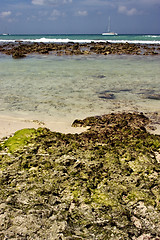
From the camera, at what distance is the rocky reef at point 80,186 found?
2.36m

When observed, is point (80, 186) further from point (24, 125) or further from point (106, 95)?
point (106, 95)

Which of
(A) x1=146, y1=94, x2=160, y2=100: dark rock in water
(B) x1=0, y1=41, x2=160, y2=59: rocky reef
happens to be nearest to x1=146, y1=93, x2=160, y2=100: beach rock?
(A) x1=146, y1=94, x2=160, y2=100: dark rock in water

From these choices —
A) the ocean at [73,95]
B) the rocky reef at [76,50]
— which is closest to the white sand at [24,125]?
the ocean at [73,95]

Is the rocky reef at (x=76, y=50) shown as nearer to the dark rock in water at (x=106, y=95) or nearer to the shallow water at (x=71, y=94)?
the shallow water at (x=71, y=94)

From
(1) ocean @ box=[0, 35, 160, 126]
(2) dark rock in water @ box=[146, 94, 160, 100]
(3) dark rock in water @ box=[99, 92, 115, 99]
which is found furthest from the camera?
(3) dark rock in water @ box=[99, 92, 115, 99]

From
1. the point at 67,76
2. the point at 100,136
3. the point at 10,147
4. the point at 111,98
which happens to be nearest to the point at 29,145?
the point at 10,147

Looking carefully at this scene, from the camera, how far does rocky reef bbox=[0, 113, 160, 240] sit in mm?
2357

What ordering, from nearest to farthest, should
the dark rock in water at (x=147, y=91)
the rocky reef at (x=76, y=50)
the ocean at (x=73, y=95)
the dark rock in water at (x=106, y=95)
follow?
the ocean at (x=73, y=95), the dark rock in water at (x=106, y=95), the dark rock in water at (x=147, y=91), the rocky reef at (x=76, y=50)

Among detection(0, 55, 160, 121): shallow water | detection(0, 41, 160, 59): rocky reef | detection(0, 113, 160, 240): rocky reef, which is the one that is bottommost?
detection(0, 113, 160, 240): rocky reef

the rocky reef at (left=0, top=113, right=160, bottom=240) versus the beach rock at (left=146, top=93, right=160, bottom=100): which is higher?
the beach rock at (left=146, top=93, right=160, bottom=100)

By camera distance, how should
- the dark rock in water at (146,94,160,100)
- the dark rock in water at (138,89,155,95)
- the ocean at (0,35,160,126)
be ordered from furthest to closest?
the dark rock in water at (138,89,155,95), the dark rock in water at (146,94,160,100), the ocean at (0,35,160,126)

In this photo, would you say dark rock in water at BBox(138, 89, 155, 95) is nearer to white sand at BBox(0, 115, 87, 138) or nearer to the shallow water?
the shallow water

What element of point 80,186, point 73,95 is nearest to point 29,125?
point 80,186

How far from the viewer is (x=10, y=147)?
3881 mm
